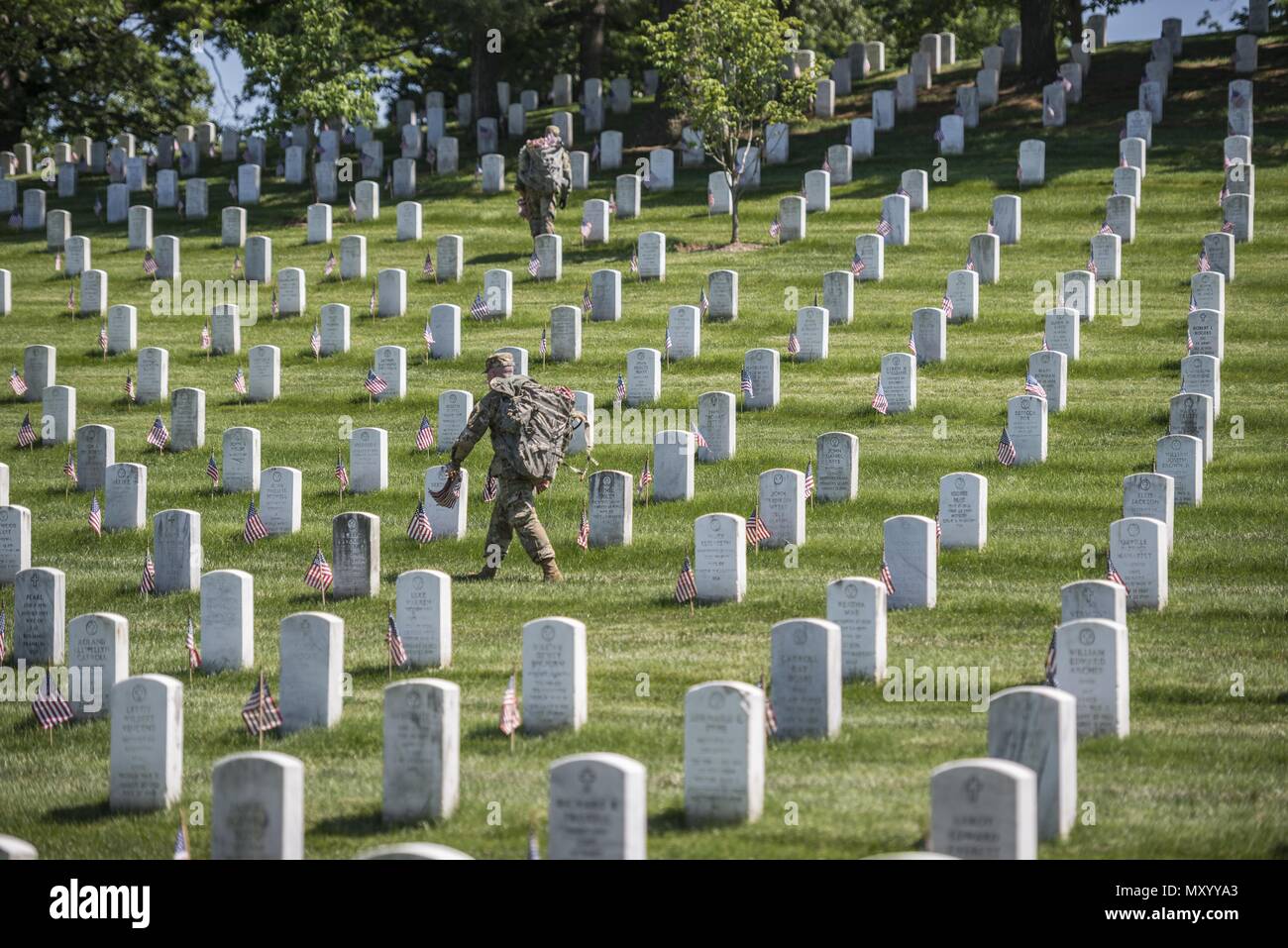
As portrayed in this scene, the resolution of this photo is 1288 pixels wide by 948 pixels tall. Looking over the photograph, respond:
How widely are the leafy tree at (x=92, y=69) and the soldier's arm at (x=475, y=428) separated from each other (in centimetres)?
2932

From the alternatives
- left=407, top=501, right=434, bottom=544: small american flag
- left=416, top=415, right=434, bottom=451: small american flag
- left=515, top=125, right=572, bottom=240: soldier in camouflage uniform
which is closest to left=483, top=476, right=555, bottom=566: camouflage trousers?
left=407, top=501, right=434, bottom=544: small american flag

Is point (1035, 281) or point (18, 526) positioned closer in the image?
point (18, 526)

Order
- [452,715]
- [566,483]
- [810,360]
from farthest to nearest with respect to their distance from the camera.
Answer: [810,360] → [566,483] → [452,715]

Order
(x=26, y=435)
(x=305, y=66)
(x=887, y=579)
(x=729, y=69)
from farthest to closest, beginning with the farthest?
(x=305, y=66), (x=729, y=69), (x=26, y=435), (x=887, y=579)

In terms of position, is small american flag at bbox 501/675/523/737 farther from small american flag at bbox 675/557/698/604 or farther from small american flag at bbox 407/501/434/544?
small american flag at bbox 407/501/434/544

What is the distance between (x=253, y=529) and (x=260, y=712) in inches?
237

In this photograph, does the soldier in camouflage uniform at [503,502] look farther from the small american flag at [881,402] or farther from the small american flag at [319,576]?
the small american flag at [881,402]

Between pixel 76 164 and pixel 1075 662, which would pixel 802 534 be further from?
pixel 76 164

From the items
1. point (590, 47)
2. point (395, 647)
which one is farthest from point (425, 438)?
point (590, 47)

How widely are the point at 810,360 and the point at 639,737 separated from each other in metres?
12.6

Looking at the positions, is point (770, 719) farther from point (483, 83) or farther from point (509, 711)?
point (483, 83)

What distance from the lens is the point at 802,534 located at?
17.0 meters

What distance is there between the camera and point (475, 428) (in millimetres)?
16266
